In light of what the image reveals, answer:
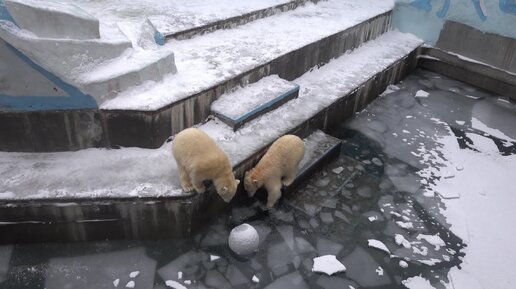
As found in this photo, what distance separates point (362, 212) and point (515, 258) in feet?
5.39

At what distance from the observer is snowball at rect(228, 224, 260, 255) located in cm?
388

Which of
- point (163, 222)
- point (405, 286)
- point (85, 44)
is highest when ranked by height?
point (85, 44)

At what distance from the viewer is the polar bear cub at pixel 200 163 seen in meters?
3.72

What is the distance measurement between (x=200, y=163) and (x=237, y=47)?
8.60 ft

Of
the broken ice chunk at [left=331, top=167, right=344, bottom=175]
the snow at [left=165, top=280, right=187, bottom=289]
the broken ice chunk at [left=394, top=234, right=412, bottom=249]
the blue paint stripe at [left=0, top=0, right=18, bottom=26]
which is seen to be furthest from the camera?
the broken ice chunk at [left=331, top=167, right=344, bottom=175]

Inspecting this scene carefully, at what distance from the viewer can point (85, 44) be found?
4.02 meters

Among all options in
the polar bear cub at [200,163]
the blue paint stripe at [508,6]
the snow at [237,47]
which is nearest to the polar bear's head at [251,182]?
the polar bear cub at [200,163]

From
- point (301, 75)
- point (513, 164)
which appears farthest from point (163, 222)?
point (513, 164)

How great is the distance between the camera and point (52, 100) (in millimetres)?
3975

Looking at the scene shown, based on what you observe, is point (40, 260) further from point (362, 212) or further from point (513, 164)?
point (513, 164)

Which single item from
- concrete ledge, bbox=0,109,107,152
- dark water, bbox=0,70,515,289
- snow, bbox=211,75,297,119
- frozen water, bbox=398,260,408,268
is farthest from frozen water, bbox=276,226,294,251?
concrete ledge, bbox=0,109,107,152

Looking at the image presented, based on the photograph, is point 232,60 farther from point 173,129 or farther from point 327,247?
point 327,247

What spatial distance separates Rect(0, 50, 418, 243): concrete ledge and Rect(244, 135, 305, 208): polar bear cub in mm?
208

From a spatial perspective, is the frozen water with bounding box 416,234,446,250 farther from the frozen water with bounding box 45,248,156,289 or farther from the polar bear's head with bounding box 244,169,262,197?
the frozen water with bounding box 45,248,156,289
